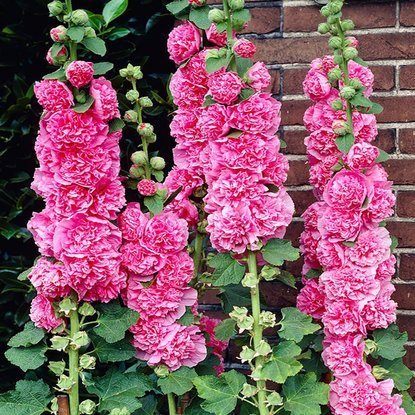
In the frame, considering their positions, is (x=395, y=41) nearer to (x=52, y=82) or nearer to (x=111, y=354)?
(x=52, y=82)

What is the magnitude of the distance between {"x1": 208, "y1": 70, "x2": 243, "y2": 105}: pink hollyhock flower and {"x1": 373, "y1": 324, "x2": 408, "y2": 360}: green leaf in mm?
638

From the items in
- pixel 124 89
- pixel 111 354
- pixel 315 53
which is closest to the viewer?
pixel 111 354

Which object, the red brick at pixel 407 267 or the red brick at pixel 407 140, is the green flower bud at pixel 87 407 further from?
the red brick at pixel 407 140

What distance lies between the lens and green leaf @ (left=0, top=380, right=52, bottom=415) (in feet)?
5.23

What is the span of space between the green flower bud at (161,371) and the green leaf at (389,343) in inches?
18.8

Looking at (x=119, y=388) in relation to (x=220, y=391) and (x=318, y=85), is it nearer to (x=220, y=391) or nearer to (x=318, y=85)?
(x=220, y=391)

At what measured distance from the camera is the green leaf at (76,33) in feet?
5.03

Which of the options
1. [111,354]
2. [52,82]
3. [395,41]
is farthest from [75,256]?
[395,41]

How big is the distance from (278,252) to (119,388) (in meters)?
0.47

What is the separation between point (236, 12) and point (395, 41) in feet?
2.20

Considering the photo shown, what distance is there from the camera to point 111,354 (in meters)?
1.64

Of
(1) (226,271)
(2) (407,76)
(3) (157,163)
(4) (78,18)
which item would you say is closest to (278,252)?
(1) (226,271)

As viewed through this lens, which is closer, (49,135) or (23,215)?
(49,135)

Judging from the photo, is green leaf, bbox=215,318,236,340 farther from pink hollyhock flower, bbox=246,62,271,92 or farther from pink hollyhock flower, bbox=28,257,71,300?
pink hollyhock flower, bbox=246,62,271,92
